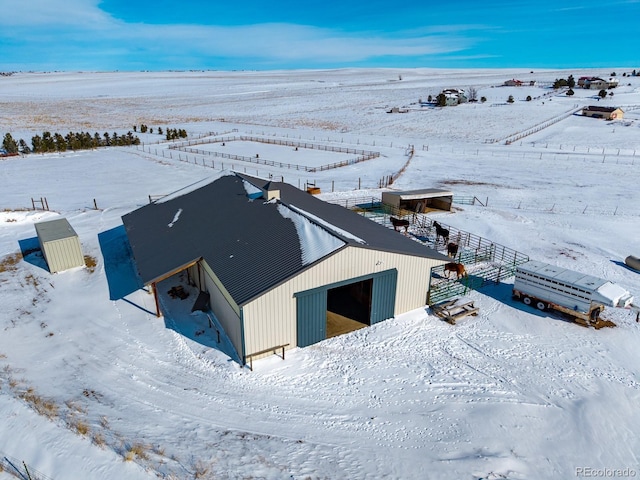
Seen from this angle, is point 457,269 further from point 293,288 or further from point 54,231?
point 54,231

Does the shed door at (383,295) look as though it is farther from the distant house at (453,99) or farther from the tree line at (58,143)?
the distant house at (453,99)

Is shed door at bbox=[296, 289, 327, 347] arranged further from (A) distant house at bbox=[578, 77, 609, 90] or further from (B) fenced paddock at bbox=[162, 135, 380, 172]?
(A) distant house at bbox=[578, 77, 609, 90]

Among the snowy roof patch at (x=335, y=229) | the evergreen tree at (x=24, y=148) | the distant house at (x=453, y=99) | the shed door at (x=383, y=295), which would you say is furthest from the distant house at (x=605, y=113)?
the evergreen tree at (x=24, y=148)

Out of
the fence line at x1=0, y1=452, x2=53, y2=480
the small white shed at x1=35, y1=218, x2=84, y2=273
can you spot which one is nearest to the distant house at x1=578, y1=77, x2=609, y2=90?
the small white shed at x1=35, y1=218, x2=84, y2=273

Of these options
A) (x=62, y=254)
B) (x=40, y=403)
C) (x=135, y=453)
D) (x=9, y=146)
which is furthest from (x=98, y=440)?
(x=9, y=146)

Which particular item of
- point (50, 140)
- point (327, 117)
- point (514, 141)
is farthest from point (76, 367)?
point (327, 117)

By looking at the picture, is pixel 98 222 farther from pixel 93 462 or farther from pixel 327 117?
pixel 327 117
